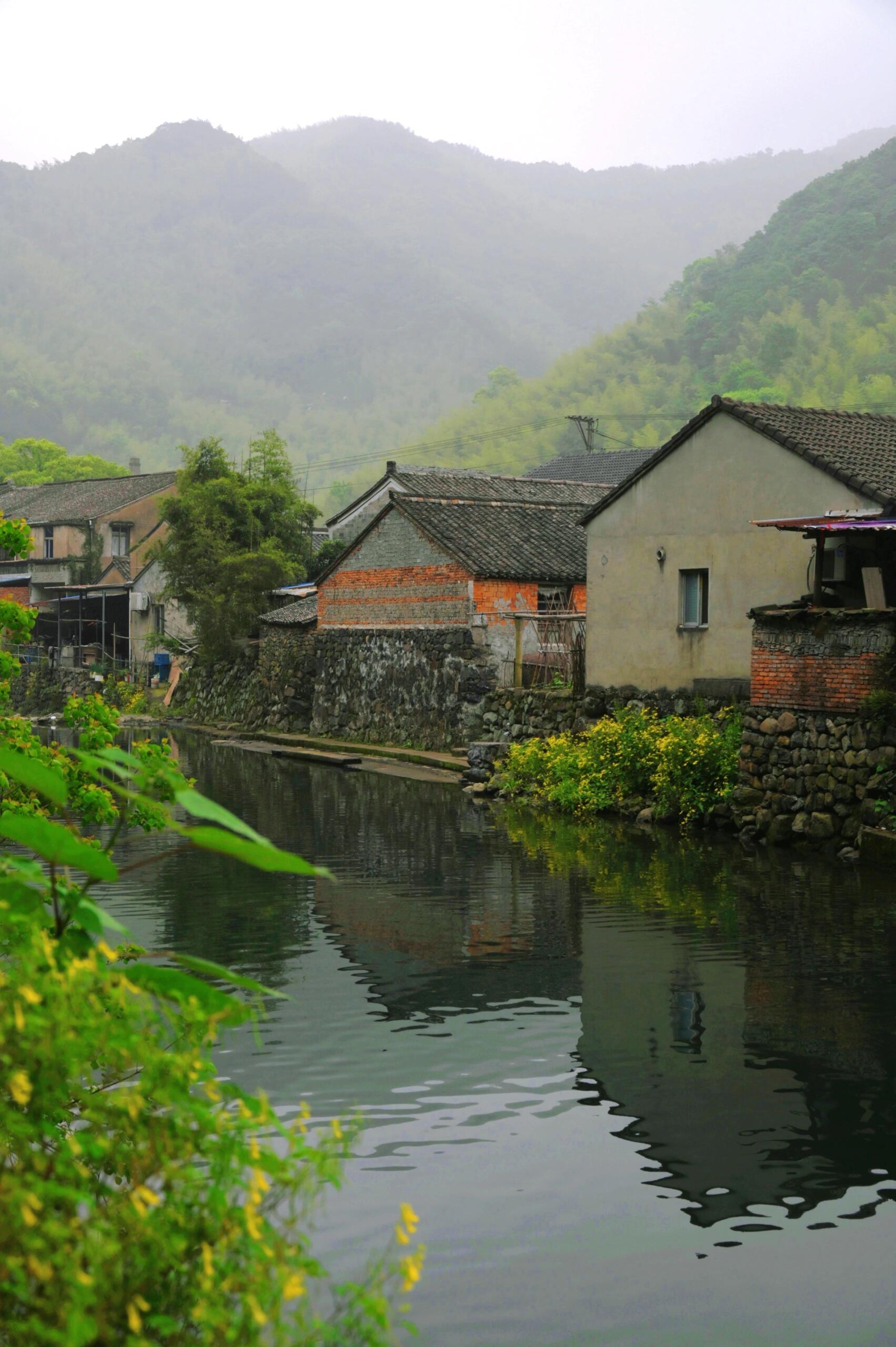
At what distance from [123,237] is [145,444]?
59.7 metres

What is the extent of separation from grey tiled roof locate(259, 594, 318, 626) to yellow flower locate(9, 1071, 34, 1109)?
34.9 m

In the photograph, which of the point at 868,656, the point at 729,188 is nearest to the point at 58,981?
the point at 868,656

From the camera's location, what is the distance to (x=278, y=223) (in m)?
191

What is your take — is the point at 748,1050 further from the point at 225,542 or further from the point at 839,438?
the point at 225,542

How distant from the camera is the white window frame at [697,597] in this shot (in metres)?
23.4

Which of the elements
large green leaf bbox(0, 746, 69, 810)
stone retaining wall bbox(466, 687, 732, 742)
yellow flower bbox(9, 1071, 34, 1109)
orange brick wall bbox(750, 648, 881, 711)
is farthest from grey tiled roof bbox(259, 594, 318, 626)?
yellow flower bbox(9, 1071, 34, 1109)

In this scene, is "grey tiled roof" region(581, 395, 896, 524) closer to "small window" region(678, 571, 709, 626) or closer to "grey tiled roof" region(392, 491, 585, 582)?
"small window" region(678, 571, 709, 626)

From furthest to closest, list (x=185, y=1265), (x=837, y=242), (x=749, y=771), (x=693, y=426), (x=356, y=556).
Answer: (x=837, y=242) < (x=356, y=556) < (x=693, y=426) < (x=749, y=771) < (x=185, y=1265)

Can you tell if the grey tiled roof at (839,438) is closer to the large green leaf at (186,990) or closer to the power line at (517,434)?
the large green leaf at (186,990)

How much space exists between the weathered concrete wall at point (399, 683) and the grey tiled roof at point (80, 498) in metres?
21.3

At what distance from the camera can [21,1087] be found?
3346 mm

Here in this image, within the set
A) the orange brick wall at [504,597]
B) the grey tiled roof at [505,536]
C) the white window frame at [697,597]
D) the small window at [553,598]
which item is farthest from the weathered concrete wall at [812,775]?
the small window at [553,598]

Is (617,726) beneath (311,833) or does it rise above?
above

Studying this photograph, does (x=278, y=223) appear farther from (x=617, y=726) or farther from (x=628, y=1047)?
(x=628, y=1047)
